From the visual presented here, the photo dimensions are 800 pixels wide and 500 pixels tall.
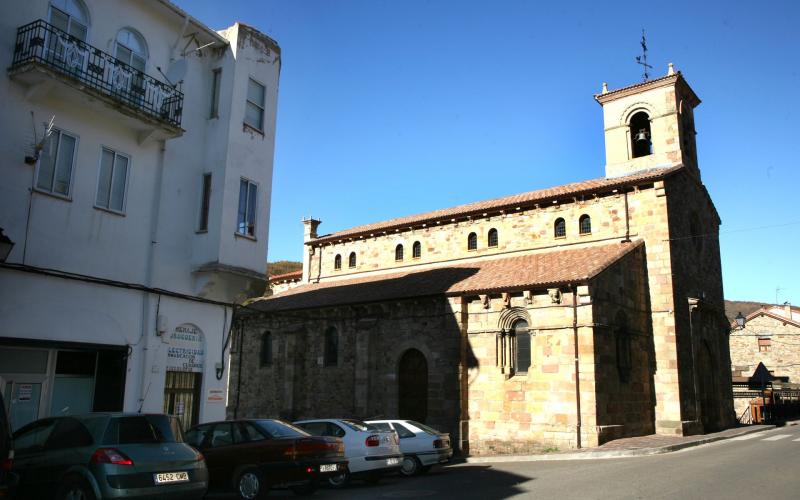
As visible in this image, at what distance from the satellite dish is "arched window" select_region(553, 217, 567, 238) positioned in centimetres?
1680

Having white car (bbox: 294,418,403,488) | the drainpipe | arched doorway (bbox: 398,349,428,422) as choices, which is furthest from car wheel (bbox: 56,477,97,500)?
arched doorway (bbox: 398,349,428,422)

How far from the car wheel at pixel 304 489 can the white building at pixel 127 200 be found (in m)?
4.30

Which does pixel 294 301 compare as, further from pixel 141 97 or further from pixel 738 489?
pixel 738 489

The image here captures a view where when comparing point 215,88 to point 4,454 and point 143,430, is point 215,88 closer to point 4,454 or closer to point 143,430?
point 143,430

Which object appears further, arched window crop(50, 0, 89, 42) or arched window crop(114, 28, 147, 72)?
arched window crop(114, 28, 147, 72)

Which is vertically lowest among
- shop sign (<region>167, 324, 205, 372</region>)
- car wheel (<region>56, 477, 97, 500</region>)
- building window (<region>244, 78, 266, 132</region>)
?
car wheel (<region>56, 477, 97, 500</region>)

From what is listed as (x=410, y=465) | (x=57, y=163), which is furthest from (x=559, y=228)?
(x=57, y=163)

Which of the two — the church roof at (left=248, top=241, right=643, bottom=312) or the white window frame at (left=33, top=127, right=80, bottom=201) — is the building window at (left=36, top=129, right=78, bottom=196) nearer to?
the white window frame at (left=33, top=127, right=80, bottom=201)

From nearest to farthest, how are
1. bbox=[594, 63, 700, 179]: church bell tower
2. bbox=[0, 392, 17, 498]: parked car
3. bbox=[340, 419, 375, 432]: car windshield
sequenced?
bbox=[0, 392, 17, 498]: parked car
bbox=[340, 419, 375, 432]: car windshield
bbox=[594, 63, 700, 179]: church bell tower

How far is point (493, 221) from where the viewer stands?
28609mm

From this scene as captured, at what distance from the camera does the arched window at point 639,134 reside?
28203mm

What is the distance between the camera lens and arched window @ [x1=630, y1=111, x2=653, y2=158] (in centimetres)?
2820

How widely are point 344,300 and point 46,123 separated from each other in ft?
52.3

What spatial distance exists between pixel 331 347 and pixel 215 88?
14186 millimetres
